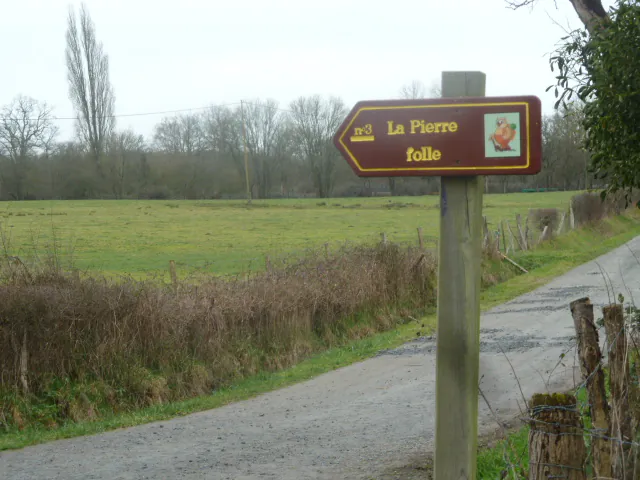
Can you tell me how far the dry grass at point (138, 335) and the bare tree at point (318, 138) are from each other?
80.8 meters

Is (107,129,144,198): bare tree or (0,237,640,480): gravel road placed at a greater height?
(107,129,144,198): bare tree

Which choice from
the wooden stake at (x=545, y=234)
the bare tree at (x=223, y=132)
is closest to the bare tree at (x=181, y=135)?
the bare tree at (x=223, y=132)

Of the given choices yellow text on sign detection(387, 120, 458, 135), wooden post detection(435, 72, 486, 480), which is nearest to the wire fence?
wooden post detection(435, 72, 486, 480)

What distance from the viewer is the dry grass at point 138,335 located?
39.7ft

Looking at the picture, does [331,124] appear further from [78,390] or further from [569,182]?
[78,390]

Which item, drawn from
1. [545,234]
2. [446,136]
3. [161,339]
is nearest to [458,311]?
[446,136]

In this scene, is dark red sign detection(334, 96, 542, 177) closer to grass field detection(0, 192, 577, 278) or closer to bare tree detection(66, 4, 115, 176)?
grass field detection(0, 192, 577, 278)

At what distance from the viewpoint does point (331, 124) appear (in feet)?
322

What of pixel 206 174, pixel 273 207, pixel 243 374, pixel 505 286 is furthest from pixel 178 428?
pixel 206 174

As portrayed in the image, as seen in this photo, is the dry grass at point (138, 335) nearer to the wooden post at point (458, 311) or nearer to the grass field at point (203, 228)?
the grass field at point (203, 228)

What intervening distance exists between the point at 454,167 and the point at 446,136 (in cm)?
16

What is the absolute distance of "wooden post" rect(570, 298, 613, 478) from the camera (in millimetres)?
4672

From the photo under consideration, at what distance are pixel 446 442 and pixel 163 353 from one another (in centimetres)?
978

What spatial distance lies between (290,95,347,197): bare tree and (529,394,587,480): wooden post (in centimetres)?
9259
